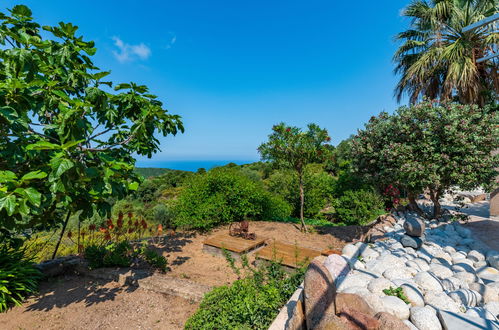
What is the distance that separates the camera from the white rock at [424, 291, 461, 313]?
242cm

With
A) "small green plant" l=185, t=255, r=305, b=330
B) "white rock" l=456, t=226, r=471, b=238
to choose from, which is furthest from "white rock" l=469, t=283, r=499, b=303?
"white rock" l=456, t=226, r=471, b=238

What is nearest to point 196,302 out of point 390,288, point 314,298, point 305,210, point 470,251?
point 314,298

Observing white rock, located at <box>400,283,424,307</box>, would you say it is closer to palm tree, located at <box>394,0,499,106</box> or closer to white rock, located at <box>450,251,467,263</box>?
white rock, located at <box>450,251,467,263</box>

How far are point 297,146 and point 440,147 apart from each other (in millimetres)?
3254

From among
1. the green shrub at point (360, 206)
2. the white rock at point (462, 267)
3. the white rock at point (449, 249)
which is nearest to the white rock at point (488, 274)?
the white rock at point (462, 267)

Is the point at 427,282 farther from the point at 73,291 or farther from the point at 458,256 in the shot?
the point at 73,291

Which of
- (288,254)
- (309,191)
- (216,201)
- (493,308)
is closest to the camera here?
(493,308)

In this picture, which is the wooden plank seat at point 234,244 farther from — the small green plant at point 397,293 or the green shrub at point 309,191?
the green shrub at point 309,191

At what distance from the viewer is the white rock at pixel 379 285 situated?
107 inches

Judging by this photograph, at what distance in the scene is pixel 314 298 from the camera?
2264 mm

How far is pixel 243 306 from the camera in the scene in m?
2.65

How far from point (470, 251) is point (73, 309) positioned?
6287mm

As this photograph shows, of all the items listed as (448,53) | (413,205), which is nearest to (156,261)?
(413,205)

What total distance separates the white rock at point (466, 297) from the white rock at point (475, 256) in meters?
1.22
